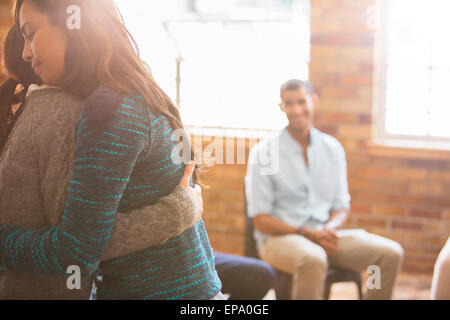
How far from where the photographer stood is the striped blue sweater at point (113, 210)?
2.77 feet

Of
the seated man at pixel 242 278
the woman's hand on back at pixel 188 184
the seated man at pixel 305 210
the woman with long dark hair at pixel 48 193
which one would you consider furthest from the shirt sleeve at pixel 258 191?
the woman with long dark hair at pixel 48 193

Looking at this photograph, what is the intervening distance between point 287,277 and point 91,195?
1.78 metres

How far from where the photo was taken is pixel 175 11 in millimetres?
3971

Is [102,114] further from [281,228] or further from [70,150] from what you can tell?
[281,228]

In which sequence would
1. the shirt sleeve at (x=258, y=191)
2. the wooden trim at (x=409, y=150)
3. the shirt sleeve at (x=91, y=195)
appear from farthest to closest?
the wooden trim at (x=409, y=150) → the shirt sleeve at (x=258, y=191) → the shirt sleeve at (x=91, y=195)

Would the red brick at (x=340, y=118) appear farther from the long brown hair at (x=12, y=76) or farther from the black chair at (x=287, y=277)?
the long brown hair at (x=12, y=76)

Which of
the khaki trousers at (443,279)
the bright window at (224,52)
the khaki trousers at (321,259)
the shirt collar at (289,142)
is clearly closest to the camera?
the khaki trousers at (443,279)

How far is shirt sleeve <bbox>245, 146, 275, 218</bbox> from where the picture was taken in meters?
2.60

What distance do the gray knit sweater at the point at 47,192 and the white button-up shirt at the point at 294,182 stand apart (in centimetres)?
169

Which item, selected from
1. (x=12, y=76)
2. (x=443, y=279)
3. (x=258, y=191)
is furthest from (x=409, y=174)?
(x=12, y=76)

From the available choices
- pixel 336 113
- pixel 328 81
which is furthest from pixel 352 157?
pixel 328 81

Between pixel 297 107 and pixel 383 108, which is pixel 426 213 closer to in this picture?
pixel 383 108

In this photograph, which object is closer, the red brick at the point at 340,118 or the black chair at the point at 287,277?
the black chair at the point at 287,277
